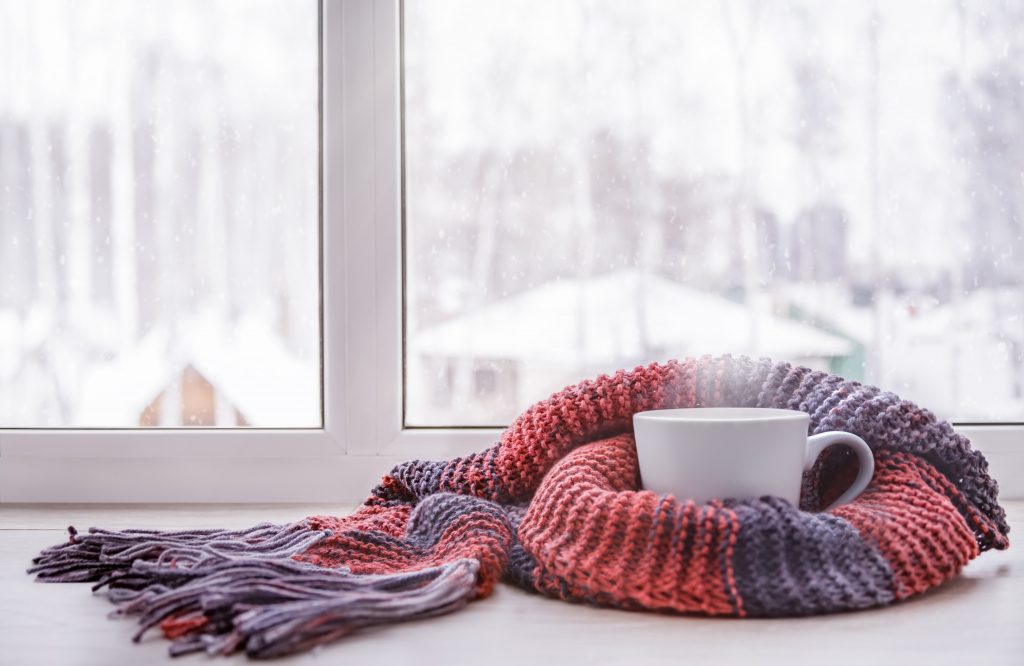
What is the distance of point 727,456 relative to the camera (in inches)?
20.6

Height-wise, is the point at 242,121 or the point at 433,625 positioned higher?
the point at 242,121

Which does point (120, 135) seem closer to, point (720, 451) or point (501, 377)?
point (501, 377)

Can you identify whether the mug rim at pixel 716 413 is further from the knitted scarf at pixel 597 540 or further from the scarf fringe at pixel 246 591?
the scarf fringe at pixel 246 591

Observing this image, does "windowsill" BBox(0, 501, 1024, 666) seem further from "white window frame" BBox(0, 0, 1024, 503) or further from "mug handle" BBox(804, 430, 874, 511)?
"white window frame" BBox(0, 0, 1024, 503)

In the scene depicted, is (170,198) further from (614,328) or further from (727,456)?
(727,456)

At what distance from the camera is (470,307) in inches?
38.2

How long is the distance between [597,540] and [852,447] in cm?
20

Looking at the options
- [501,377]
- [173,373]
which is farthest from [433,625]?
[173,373]

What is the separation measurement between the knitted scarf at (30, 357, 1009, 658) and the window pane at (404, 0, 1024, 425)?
30 centimetres

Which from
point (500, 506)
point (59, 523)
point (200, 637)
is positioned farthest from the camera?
point (59, 523)

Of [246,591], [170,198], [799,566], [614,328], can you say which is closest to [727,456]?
[799,566]

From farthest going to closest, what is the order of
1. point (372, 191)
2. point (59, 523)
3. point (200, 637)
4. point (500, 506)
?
point (372, 191) < point (59, 523) < point (500, 506) < point (200, 637)

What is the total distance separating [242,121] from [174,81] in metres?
0.09

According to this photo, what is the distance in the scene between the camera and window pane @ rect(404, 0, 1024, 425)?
95cm
